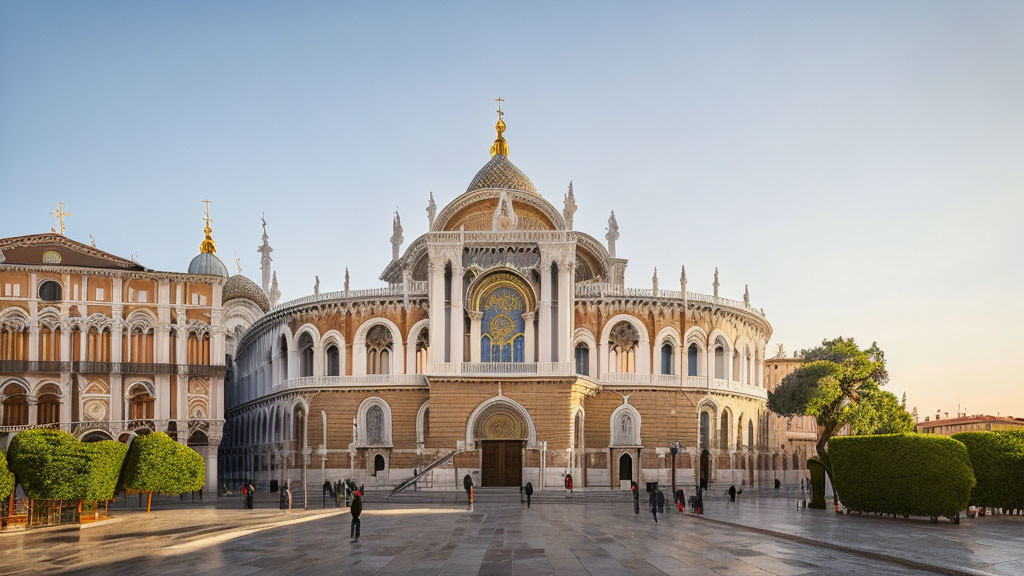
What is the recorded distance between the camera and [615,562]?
24203 millimetres

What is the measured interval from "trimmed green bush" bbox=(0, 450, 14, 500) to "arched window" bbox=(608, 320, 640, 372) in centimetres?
3584

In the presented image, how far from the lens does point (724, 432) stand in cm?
6388

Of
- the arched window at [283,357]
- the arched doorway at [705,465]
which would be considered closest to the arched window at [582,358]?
the arched doorway at [705,465]

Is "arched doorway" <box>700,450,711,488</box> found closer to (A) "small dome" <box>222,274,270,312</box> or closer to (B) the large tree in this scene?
(B) the large tree

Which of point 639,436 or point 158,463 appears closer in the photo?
point 158,463

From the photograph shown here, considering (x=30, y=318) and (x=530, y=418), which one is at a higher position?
(x=30, y=318)

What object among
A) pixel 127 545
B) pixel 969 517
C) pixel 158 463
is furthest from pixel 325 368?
pixel 969 517

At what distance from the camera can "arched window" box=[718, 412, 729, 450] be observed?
6328 cm

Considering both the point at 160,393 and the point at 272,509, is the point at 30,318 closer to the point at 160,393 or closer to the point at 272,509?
the point at 160,393

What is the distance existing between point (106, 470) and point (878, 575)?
30.2 m

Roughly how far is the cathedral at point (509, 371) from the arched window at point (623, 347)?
0.30ft

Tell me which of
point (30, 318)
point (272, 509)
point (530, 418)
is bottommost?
point (272, 509)

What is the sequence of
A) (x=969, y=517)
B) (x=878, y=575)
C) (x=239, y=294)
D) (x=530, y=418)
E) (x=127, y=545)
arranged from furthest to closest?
(x=239, y=294) < (x=530, y=418) < (x=969, y=517) < (x=127, y=545) < (x=878, y=575)

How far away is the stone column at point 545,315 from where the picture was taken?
56.5m
